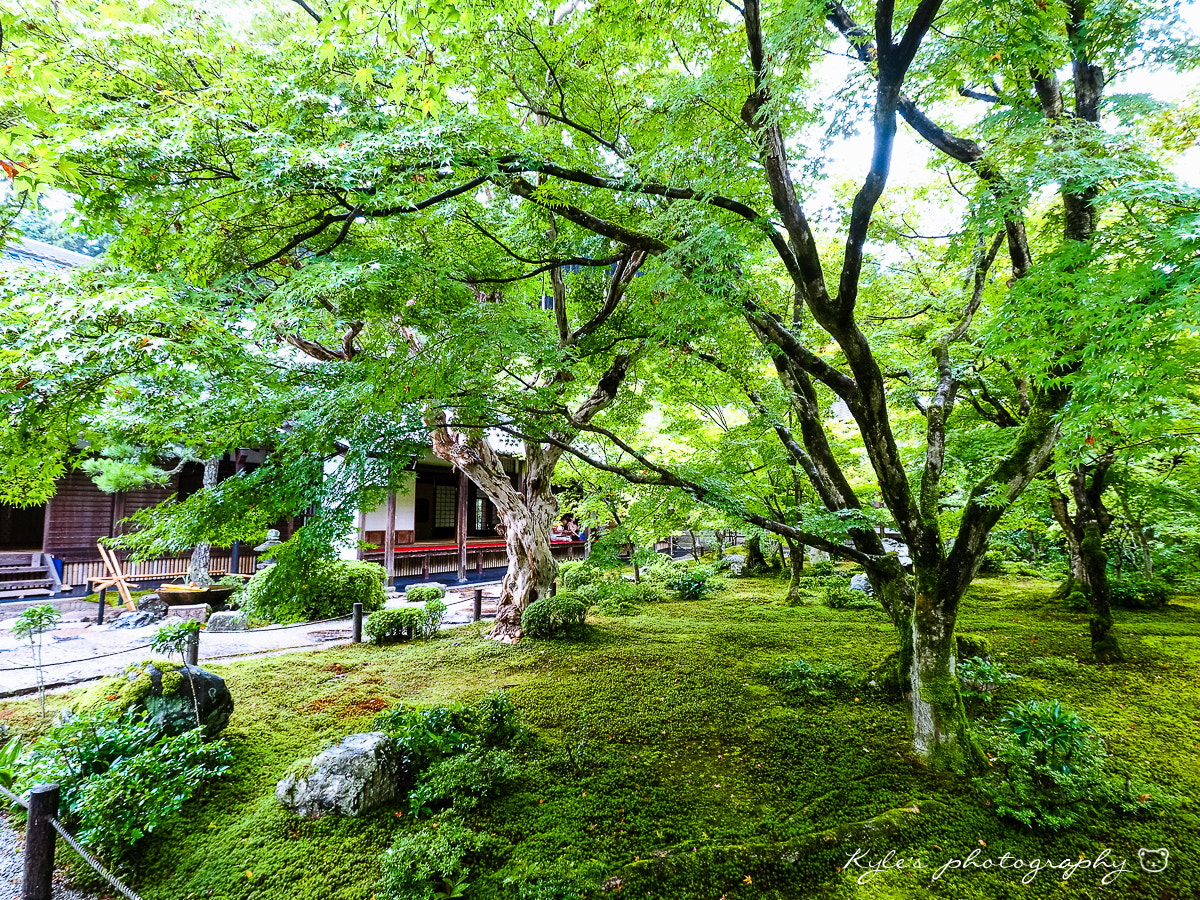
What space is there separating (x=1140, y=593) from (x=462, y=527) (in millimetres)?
16116

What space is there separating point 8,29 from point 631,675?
8531 mm

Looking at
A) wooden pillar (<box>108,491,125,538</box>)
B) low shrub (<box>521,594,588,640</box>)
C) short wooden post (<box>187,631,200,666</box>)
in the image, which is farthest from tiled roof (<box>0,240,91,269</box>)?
low shrub (<box>521,594,588,640</box>)

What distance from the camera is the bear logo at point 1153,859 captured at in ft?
10.6

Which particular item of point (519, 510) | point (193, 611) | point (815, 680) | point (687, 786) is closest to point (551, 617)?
point (519, 510)

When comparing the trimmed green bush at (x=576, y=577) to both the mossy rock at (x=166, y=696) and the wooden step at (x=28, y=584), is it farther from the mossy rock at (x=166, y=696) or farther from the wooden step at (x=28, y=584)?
the wooden step at (x=28, y=584)

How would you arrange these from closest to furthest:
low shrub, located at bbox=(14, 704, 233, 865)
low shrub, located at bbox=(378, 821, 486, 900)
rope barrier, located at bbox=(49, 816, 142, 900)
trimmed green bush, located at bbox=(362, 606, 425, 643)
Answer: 1. rope barrier, located at bbox=(49, 816, 142, 900)
2. low shrub, located at bbox=(378, 821, 486, 900)
3. low shrub, located at bbox=(14, 704, 233, 865)
4. trimmed green bush, located at bbox=(362, 606, 425, 643)

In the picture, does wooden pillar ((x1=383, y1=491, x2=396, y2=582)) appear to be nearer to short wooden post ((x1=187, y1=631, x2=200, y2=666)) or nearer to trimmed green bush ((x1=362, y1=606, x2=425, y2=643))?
trimmed green bush ((x1=362, y1=606, x2=425, y2=643))

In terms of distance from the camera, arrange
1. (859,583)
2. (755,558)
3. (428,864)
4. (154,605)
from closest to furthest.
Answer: (428,864)
(154,605)
(859,583)
(755,558)

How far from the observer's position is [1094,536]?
25.1ft

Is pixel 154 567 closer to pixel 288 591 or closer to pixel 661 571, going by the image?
pixel 288 591

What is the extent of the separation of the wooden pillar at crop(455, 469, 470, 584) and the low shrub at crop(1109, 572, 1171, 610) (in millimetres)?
15419

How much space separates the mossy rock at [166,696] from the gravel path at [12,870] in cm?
89

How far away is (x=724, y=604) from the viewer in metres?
12.0

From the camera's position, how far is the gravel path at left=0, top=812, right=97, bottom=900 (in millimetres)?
3170
